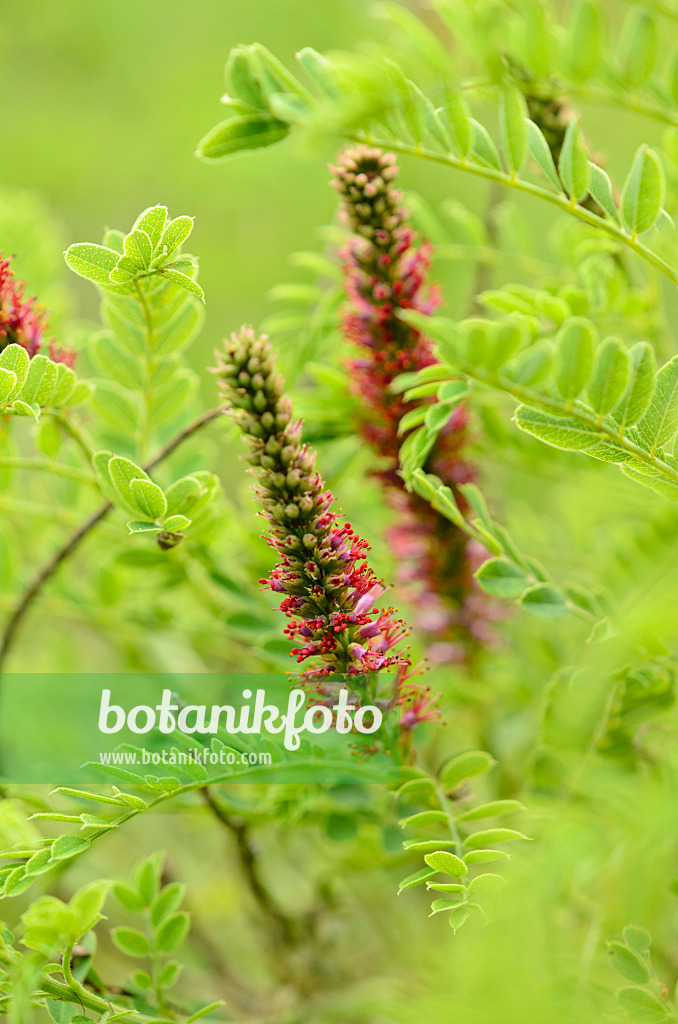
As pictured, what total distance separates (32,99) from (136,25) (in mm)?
174

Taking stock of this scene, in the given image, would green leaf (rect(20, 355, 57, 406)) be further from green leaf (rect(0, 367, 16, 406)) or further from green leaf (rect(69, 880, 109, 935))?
green leaf (rect(69, 880, 109, 935))

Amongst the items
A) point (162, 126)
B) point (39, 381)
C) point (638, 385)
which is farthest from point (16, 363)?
point (162, 126)

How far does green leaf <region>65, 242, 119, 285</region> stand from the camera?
0.29 m

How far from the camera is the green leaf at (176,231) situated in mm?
285

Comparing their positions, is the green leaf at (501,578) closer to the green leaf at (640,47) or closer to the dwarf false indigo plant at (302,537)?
the dwarf false indigo plant at (302,537)

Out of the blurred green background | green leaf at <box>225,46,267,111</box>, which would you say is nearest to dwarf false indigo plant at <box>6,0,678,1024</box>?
green leaf at <box>225,46,267,111</box>

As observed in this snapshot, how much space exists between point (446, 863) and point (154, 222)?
0.24 metres

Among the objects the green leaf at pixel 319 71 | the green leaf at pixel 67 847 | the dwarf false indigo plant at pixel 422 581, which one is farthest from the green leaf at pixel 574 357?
the green leaf at pixel 67 847

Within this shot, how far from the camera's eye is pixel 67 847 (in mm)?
284

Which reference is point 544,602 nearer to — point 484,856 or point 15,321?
point 484,856

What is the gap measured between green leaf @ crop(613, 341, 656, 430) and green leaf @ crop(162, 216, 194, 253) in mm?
154

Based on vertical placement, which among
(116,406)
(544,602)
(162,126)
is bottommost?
(544,602)

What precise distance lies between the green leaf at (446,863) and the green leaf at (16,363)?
0.21 metres

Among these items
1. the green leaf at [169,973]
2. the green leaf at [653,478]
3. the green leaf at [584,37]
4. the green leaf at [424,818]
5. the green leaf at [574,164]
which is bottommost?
the green leaf at [169,973]
